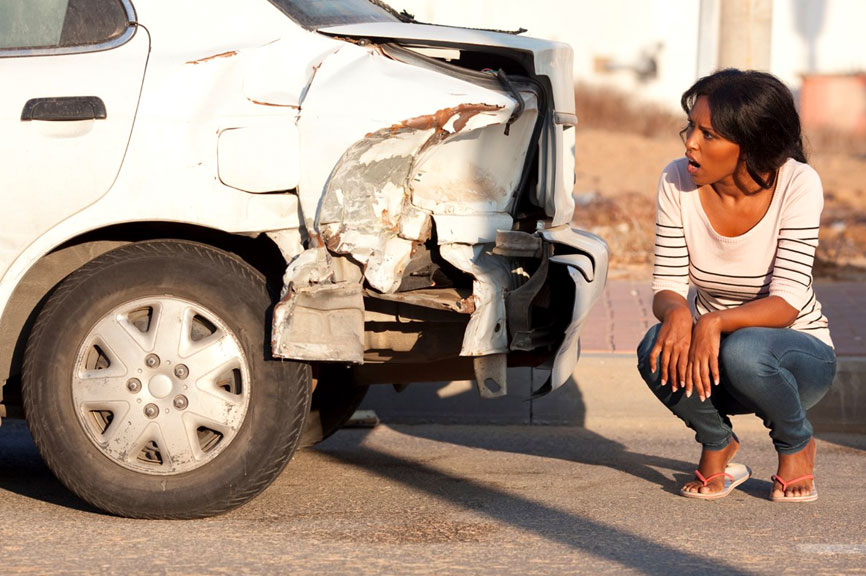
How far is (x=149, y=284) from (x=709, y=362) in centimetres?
176

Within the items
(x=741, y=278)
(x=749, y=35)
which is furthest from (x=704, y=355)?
(x=749, y=35)

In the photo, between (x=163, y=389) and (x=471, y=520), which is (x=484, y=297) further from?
(x=163, y=389)

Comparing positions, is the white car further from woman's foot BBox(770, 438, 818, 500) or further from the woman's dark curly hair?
woman's foot BBox(770, 438, 818, 500)

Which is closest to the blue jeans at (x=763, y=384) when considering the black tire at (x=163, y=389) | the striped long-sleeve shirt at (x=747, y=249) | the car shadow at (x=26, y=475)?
the striped long-sleeve shirt at (x=747, y=249)

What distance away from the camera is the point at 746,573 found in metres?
3.51

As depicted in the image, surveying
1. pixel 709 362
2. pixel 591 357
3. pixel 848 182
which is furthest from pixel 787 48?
pixel 709 362

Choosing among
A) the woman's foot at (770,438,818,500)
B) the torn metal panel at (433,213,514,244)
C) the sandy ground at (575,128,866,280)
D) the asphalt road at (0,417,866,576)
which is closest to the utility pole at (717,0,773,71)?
the sandy ground at (575,128,866,280)

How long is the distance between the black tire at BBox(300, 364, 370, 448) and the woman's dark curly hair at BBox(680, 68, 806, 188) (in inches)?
64.3

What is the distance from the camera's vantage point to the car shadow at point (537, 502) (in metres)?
3.66

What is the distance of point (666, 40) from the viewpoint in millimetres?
27625

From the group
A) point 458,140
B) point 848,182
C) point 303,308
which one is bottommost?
point 848,182

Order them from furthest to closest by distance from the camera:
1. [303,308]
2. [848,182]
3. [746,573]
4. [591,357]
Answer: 1. [848,182]
2. [591,357]
3. [303,308]
4. [746,573]

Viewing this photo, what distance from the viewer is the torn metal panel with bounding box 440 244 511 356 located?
3.92 m

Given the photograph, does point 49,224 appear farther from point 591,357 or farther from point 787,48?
point 787,48
